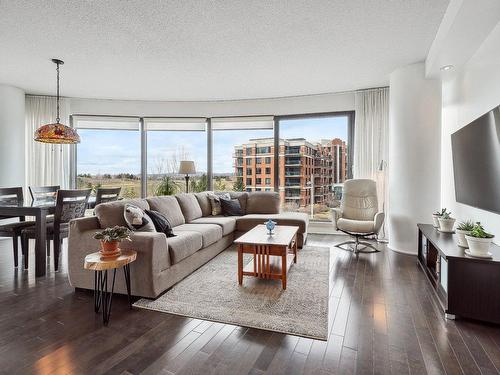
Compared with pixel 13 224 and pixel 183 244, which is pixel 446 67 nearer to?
pixel 183 244

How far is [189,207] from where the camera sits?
14.5ft

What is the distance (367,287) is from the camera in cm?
288

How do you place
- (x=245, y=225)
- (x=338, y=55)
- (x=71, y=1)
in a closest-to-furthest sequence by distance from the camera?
(x=71, y=1), (x=338, y=55), (x=245, y=225)

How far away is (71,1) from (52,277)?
2.87 meters

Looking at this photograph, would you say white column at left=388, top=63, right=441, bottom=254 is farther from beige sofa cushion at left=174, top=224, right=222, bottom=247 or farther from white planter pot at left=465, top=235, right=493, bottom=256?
beige sofa cushion at left=174, top=224, right=222, bottom=247

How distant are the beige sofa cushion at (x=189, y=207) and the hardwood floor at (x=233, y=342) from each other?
1.84 meters

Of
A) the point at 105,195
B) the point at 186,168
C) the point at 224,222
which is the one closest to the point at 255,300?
the point at 224,222

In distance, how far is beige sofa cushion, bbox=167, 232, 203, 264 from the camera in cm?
280

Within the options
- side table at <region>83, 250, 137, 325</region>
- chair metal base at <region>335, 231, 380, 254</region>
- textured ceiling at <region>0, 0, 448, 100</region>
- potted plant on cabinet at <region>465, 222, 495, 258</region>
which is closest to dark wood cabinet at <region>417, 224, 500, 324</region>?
potted plant on cabinet at <region>465, 222, 495, 258</region>

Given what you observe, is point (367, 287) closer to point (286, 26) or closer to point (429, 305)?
point (429, 305)

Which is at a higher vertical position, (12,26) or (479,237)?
(12,26)

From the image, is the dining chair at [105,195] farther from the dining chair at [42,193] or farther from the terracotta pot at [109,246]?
the terracotta pot at [109,246]

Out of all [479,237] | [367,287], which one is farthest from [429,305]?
[479,237]

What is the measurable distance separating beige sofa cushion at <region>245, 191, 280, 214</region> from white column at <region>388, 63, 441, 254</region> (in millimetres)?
1947
